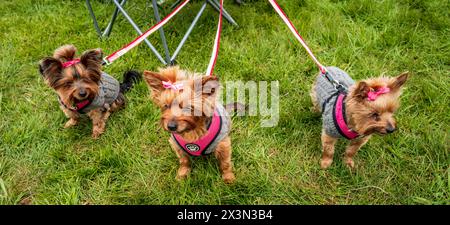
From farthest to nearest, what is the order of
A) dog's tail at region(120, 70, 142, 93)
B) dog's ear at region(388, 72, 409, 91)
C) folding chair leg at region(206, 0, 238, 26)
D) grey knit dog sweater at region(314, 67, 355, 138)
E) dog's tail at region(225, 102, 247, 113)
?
folding chair leg at region(206, 0, 238, 26) < dog's tail at region(120, 70, 142, 93) < dog's tail at region(225, 102, 247, 113) < grey knit dog sweater at region(314, 67, 355, 138) < dog's ear at region(388, 72, 409, 91)

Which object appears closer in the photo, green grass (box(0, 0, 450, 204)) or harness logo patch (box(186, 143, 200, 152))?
harness logo patch (box(186, 143, 200, 152))

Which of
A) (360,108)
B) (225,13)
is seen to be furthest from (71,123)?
(360,108)

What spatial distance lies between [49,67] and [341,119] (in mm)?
2761

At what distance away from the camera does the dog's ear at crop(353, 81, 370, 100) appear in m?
2.51

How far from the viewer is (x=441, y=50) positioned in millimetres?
4527

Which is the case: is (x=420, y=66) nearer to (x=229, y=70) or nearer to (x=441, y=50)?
(x=441, y=50)

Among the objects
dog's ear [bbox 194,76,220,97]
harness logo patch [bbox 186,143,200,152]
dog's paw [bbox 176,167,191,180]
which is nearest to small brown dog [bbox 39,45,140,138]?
dog's paw [bbox 176,167,191,180]

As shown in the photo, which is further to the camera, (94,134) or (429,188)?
(94,134)

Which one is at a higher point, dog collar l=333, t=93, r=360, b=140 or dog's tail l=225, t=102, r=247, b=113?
dog's tail l=225, t=102, r=247, b=113

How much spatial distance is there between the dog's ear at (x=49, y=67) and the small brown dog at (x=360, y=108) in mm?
2620

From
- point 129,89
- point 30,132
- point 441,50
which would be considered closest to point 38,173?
point 30,132

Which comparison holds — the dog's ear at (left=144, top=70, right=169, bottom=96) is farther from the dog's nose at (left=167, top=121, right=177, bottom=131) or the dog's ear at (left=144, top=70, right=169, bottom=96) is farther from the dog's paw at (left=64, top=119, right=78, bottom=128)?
the dog's paw at (left=64, top=119, right=78, bottom=128)

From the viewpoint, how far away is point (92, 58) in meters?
3.25
